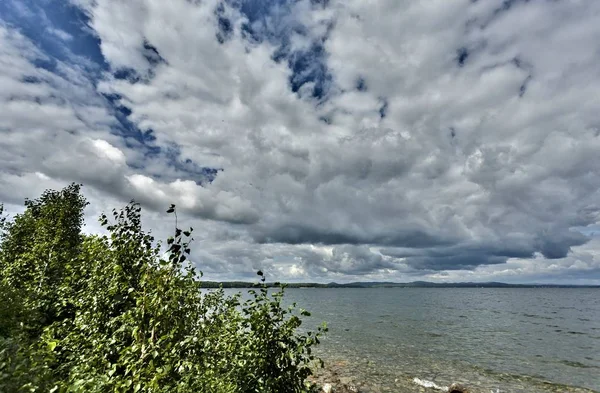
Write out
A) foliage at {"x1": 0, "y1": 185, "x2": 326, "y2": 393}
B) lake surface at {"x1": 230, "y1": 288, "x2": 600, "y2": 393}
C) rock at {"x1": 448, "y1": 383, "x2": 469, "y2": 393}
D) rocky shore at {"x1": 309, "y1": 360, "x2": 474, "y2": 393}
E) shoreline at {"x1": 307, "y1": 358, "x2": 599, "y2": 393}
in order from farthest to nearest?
1. lake surface at {"x1": 230, "y1": 288, "x2": 600, "y2": 393}
2. shoreline at {"x1": 307, "y1": 358, "x2": 599, "y2": 393}
3. rocky shore at {"x1": 309, "y1": 360, "x2": 474, "y2": 393}
4. rock at {"x1": 448, "y1": 383, "x2": 469, "y2": 393}
5. foliage at {"x1": 0, "y1": 185, "x2": 326, "y2": 393}

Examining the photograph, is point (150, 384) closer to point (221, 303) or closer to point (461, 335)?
point (221, 303)

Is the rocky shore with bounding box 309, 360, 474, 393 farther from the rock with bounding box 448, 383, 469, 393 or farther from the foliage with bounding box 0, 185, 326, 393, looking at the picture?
the foliage with bounding box 0, 185, 326, 393

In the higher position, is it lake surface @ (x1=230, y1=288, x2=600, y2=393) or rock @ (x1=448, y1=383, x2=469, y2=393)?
rock @ (x1=448, y1=383, x2=469, y2=393)

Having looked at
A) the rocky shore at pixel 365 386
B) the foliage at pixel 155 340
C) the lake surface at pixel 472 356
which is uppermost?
the foliage at pixel 155 340

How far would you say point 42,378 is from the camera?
500cm

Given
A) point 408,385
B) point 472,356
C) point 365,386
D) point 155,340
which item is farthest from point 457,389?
point 155,340

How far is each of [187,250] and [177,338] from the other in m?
2.01

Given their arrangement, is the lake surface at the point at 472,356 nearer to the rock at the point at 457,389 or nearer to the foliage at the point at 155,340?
the rock at the point at 457,389

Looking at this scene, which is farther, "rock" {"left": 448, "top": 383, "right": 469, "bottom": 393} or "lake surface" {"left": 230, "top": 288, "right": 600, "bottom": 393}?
"lake surface" {"left": 230, "top": 288, "right": 600, "bottom": 393}

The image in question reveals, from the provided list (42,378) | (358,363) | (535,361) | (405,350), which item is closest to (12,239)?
(358,363)

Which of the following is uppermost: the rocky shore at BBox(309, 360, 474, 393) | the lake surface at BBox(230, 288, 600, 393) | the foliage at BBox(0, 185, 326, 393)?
the foliage at BBox(0, 185, 326, 393)

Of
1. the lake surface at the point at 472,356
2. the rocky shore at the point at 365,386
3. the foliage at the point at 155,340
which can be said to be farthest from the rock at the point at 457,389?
the foliage at the point at 155,340

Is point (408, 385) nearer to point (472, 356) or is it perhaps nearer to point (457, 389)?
point (457, 389)

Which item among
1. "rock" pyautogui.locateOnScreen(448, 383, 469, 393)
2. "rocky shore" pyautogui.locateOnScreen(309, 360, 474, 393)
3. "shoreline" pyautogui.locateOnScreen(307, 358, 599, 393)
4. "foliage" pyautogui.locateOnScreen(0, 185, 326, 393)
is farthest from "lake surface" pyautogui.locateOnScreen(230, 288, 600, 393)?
"foliage" pyautogui.locateOnScreen(0, 185, 326, 393)
